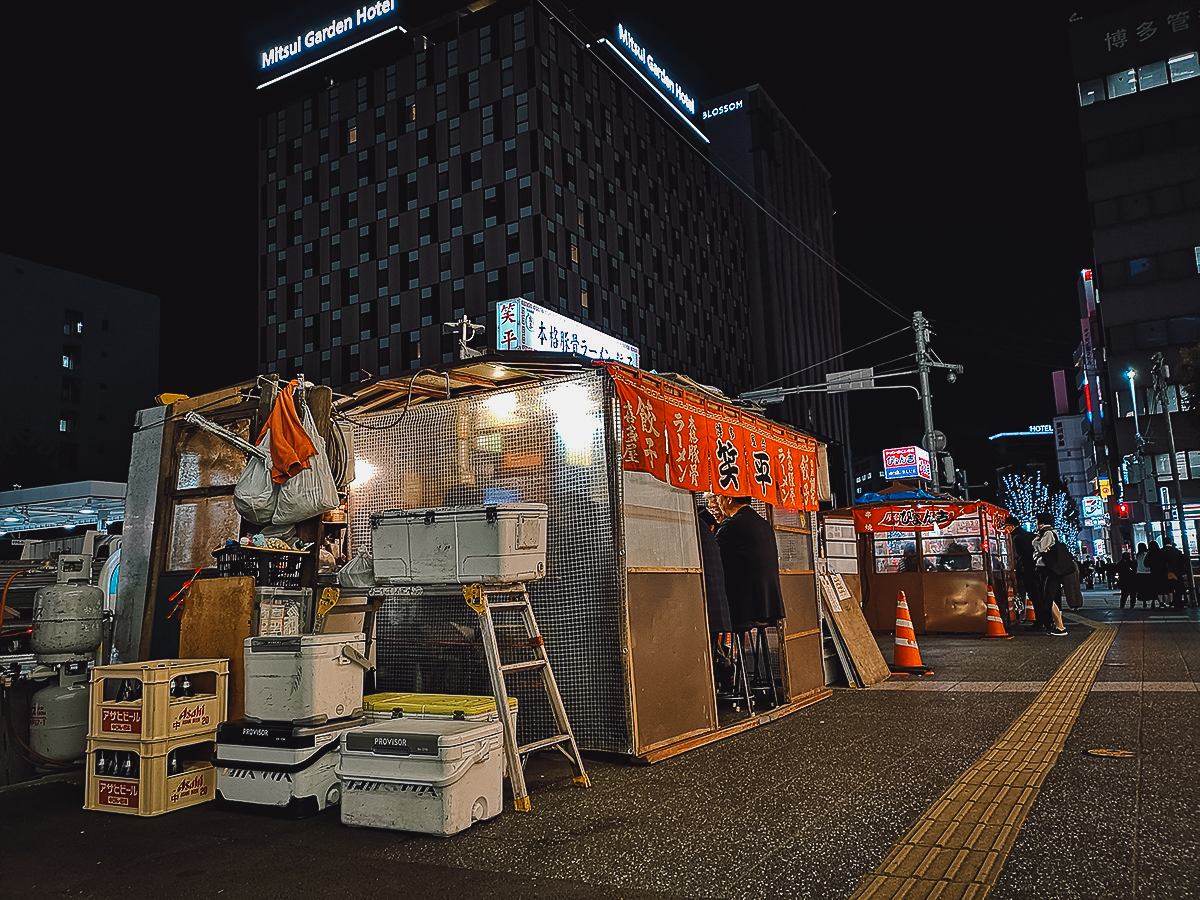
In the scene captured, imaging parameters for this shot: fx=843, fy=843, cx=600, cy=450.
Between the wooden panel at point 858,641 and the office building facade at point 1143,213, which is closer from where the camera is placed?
the wooden panel at point 858,641

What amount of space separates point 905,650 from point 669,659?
5.55 m

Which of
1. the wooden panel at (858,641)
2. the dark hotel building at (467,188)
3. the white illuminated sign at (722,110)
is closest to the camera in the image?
the wooden panel at (858,641)

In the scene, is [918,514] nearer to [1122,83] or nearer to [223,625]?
[223,625]

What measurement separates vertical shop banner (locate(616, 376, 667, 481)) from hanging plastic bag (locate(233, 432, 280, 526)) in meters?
2.91

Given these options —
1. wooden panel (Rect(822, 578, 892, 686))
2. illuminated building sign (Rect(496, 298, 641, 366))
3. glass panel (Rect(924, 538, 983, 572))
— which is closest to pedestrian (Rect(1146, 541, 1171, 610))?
glass panel (Rect(924, 538, 983, 572))

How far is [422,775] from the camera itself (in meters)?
4.74

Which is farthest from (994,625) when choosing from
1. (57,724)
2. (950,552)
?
(57,724)

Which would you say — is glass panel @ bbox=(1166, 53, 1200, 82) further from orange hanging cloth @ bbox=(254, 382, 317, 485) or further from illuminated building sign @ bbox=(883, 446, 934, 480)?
orange hanging cloth @ bbox=(254, 382, 317, 485)

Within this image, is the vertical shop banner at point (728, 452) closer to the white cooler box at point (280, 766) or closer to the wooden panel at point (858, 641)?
the wooden panel at point (858, 641)

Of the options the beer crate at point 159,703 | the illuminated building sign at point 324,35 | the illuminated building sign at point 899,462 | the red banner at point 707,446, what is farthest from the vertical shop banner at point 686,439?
the illuminated building sign at point 324,35

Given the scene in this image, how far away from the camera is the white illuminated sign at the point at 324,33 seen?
5084 cm

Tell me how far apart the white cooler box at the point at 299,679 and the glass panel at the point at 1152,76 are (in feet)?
187

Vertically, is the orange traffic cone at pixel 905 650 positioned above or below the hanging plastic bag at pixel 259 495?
below

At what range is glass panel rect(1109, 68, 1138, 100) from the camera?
157ft
